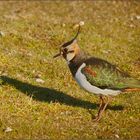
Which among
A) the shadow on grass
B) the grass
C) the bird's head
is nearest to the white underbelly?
the bird's head

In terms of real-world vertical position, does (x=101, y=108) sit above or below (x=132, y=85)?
below

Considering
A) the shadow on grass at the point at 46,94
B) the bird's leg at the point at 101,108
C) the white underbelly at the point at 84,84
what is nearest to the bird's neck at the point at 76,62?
the white underbelly at the point at 84,84

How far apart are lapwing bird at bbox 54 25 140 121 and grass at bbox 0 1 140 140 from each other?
2.94 ft

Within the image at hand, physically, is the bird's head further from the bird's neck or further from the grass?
the grass

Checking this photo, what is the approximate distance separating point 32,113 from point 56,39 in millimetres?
7736

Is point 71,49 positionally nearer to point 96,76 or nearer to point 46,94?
point 96,76

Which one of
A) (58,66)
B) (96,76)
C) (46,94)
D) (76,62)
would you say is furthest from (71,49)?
(58,66)

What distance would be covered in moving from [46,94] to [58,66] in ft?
8.27

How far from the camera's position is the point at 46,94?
55.9ft

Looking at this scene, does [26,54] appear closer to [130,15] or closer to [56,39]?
[56,39]

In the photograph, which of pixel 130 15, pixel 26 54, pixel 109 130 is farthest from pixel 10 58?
pixel 130 15

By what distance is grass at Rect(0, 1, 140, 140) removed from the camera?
49.0 feet

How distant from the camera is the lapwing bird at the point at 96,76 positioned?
15031 mm

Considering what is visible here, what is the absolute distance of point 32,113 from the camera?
50.8 feet
